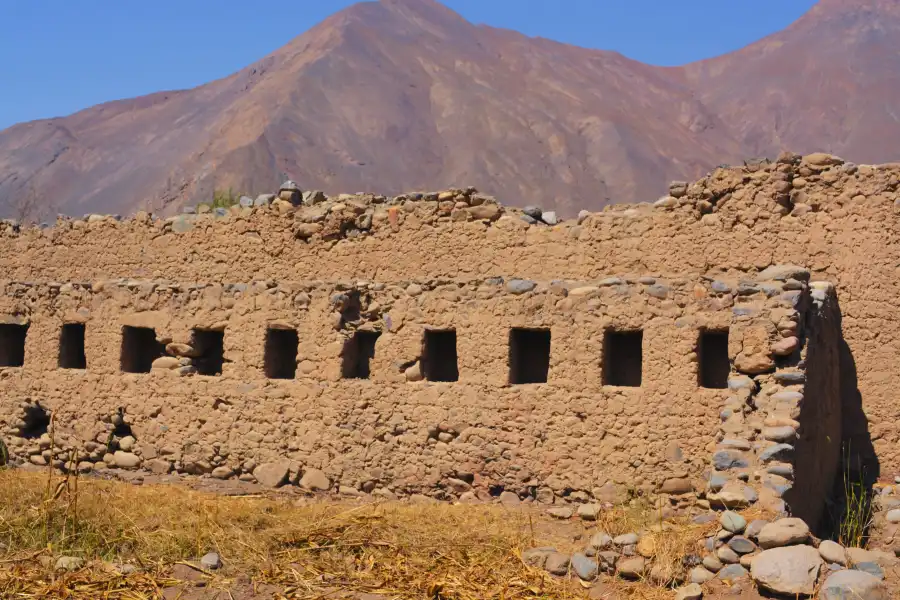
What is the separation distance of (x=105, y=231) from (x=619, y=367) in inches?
271

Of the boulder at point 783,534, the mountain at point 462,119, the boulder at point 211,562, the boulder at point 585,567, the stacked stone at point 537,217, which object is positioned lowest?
the boulder at point 211,562

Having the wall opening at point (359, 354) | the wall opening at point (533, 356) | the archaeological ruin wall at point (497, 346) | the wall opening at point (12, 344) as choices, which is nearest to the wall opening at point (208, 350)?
the archaeological ruin wall at point (497, 346)

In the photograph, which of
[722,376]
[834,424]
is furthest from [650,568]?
[834,424]

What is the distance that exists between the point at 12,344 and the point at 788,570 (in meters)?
9.30

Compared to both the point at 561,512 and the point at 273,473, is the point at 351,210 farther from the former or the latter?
the point at 561,512

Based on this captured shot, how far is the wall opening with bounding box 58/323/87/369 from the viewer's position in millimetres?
11070

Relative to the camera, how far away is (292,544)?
7.39 m

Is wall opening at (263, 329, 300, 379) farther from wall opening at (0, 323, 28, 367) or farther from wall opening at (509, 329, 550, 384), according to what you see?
wall opening at (0, 323, 28, 367)

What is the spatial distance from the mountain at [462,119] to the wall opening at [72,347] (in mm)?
33697

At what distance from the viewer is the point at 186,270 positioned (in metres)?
12.1

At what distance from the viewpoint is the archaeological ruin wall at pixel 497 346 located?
829 cm

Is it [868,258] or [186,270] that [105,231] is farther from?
[868,258]

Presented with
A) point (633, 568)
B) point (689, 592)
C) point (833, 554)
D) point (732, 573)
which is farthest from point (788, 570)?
point (633, 568)

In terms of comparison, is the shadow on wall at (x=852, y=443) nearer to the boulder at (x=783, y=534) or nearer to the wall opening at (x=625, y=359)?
the wall opening at (x=625, y=359)
